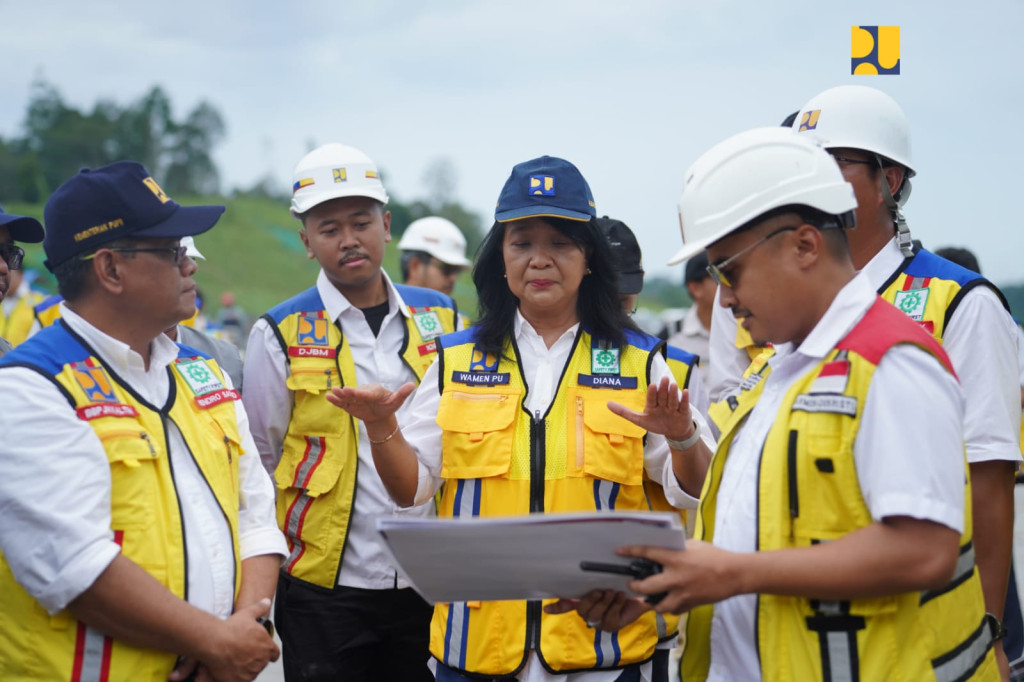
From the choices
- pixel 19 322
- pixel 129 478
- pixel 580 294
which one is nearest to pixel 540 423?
pixel 580 294

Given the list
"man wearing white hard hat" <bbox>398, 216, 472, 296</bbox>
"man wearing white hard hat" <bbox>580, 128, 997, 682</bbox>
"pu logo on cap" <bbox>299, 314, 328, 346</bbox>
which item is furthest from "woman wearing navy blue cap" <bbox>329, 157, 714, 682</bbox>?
"man wearing white hard hat" <bbox>398, 216, 472, 296</bbox>

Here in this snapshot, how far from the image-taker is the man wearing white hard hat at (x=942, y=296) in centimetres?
290

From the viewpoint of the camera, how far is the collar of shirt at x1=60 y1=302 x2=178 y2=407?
270 cm

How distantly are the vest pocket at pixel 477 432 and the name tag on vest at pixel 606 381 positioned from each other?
0.25 meters

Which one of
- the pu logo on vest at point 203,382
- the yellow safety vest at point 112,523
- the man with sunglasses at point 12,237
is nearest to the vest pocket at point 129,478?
the yellow safety vest at point 112,523

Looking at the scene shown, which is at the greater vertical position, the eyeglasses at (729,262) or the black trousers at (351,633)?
the eyeglasses at (729,262)

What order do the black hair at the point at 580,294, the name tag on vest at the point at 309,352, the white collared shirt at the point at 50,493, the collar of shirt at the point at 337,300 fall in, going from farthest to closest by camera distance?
1. the collar of shirt at the point at 337,300
2. the name tag on vest at the point at 309,352
3. the black hair at the point at 580,294
4. the white collared shirt at the point at 50,493

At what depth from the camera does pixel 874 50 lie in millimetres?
4098

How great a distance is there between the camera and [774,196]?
223cm

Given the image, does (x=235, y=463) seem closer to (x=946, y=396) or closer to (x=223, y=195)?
(x=946, y=396)

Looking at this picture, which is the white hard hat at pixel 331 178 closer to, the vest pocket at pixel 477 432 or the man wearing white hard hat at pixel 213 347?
the man wearing white hard hat at pixel 213 347

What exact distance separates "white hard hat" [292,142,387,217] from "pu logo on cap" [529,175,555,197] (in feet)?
4.71

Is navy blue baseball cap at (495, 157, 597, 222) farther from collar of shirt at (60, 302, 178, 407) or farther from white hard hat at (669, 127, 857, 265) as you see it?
collar of shirt at (60, 302, 178, 407)

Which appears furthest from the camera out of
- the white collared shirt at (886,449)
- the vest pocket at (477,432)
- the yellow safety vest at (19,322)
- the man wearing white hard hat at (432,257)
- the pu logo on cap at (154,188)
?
the yellow safety vest at (19,322)
